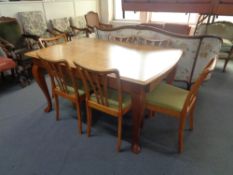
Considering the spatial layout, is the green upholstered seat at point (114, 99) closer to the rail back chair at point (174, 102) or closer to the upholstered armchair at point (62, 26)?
the rail back chair at point (174, 102)

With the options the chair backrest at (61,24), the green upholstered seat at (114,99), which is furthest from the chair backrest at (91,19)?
the green upholstered seat at (114,99)

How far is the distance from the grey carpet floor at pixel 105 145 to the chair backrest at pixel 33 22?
5.83ft

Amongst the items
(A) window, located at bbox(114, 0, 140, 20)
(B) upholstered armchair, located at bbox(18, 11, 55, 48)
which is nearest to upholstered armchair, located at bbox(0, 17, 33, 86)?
(B) upholstered armchair, located at bbox(18, 11, 55, 48)

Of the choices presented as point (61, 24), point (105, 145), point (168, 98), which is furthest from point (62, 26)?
point (168, 98)

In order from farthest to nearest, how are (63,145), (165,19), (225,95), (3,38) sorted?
(165,19), (3,38), (225,95), (63,145)

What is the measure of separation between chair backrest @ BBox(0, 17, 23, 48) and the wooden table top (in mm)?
1534

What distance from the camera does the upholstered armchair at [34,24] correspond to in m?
3.40

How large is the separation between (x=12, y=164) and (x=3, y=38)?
2.34m

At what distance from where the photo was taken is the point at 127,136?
1850mm

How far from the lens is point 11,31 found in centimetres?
311

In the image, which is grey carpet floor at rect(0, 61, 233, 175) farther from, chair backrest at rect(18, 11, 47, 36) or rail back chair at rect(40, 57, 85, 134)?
chair backrest at rect(18, 11, 47, 36)

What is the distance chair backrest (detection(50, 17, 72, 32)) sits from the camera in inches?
157

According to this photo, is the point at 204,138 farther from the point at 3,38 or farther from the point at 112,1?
the point at 112,1

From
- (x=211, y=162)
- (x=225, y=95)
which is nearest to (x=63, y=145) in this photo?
(x=211, y=162)
